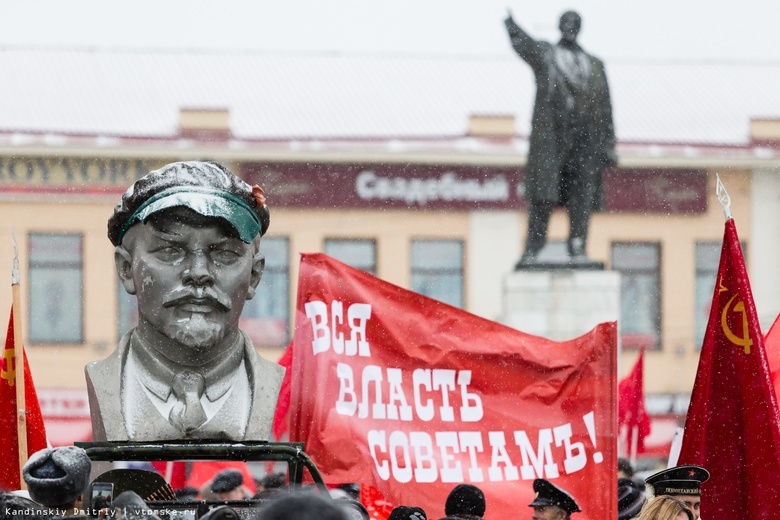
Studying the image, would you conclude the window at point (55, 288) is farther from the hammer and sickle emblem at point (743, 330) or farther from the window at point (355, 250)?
the hammer and sickle emblem at point (743, 330)

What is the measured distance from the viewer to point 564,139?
15031 mm

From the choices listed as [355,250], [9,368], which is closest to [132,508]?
[9,368]

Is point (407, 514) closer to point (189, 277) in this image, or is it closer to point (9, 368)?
point (189, 277)

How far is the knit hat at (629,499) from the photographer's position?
7730 mm

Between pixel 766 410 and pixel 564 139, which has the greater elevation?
pixel 564 139

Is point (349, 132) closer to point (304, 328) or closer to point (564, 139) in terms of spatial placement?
point (564, 139)

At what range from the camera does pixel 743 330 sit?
621 cm

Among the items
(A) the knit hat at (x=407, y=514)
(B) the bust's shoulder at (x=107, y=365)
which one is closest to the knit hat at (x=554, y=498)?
(A) the knit hat at (x=407, y=514)

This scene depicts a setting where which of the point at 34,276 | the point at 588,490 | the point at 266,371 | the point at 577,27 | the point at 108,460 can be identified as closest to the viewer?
the point at 108,460

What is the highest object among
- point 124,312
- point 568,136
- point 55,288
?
point 568,136

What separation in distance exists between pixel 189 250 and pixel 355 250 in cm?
2618

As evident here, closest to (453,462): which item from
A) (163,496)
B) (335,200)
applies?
(163,496)

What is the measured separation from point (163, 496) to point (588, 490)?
84.7 inches

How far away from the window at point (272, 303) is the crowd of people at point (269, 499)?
71.4ft
